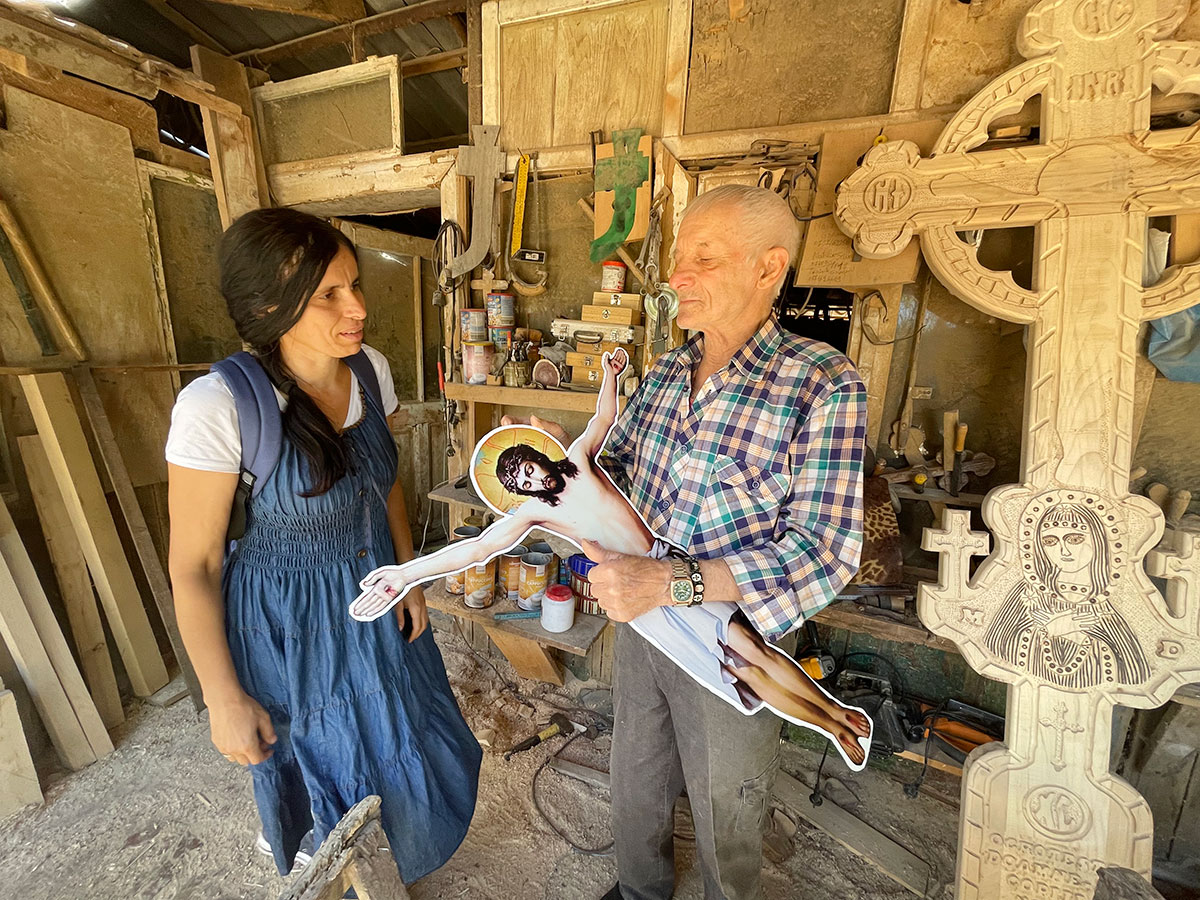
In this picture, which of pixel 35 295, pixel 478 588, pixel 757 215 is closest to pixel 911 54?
pixel 757 215

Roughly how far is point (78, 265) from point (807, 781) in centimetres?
421

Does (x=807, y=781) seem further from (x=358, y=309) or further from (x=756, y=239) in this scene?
(x=358, y=309)

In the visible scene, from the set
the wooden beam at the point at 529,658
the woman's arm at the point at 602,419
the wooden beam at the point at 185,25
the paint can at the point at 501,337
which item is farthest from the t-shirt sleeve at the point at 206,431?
the wooden beam at the point at 185,25

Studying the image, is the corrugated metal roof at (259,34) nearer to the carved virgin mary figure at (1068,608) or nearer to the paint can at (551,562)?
the paint can at (551,562)

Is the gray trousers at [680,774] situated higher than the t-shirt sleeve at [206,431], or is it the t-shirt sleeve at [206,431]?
the t-shirt sleeve at [206,431]

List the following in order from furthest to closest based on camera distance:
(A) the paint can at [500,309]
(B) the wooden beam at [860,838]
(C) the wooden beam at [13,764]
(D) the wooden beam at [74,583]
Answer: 1. (A) the paint can at [500,309]
2. (D) the wooden beam at [74,583]
3. (C) the wooden beam at [13,764]
4. (B) the wooden beam at [860,838]

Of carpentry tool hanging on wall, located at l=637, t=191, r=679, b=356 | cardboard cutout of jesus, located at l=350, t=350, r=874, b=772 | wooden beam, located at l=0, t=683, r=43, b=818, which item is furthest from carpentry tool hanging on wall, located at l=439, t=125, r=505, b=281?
wooden beam, located at l=0, t=683, r=43, b=818

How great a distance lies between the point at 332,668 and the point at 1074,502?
193 centimetres

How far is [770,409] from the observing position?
109 cm

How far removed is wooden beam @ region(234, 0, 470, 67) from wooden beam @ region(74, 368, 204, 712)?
207 cm

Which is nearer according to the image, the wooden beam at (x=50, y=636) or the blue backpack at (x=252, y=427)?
the blue backpack at (x=252, y=427)

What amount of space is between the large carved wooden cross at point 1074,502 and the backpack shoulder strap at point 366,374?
5.18 ft

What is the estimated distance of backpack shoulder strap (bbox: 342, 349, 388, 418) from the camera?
137 cm

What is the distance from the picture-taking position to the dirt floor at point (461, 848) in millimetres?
1762
